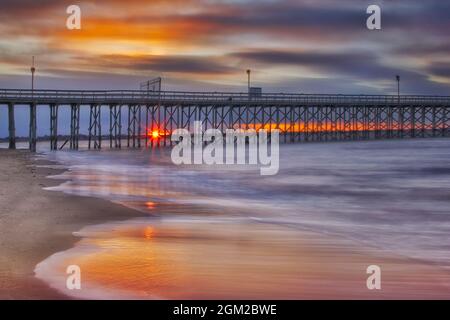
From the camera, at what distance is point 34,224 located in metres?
8.38

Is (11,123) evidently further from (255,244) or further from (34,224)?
(255,244)

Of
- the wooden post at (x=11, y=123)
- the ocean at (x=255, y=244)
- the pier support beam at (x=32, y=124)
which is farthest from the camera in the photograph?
the pier support beam at (x=32, y=124)

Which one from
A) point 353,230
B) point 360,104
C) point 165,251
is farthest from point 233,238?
point 360,104

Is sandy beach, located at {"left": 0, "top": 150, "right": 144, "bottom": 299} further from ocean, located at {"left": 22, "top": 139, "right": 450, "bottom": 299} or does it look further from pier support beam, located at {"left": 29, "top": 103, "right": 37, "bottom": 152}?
A: pier support beam, located at {"left": 29, "top": 103, "right": 37, "bottom": 152}

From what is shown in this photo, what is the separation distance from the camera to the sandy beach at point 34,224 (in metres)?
5.30

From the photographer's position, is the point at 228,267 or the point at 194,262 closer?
the point at 228,267

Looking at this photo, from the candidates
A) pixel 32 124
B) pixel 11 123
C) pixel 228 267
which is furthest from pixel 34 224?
pixel 32 124

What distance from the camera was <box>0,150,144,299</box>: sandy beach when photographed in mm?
5300

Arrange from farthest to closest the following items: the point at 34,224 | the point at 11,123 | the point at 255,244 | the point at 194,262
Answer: the point at 11,123, the point at 34,224, the point at 255,244, the point at 194,262

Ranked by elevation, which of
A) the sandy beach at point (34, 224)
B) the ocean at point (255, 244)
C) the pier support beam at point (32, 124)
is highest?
the pier support beam at point (32, 124)

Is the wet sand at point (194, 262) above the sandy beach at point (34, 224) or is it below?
below

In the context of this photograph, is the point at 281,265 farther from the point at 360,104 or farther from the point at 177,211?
the point at 360,104

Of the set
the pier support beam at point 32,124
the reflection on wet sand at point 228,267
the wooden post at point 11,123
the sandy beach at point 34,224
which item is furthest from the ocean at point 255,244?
the pier support beam at point 32,124

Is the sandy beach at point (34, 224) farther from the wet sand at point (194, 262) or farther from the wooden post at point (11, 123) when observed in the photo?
the wooden post at point (11, 123)
